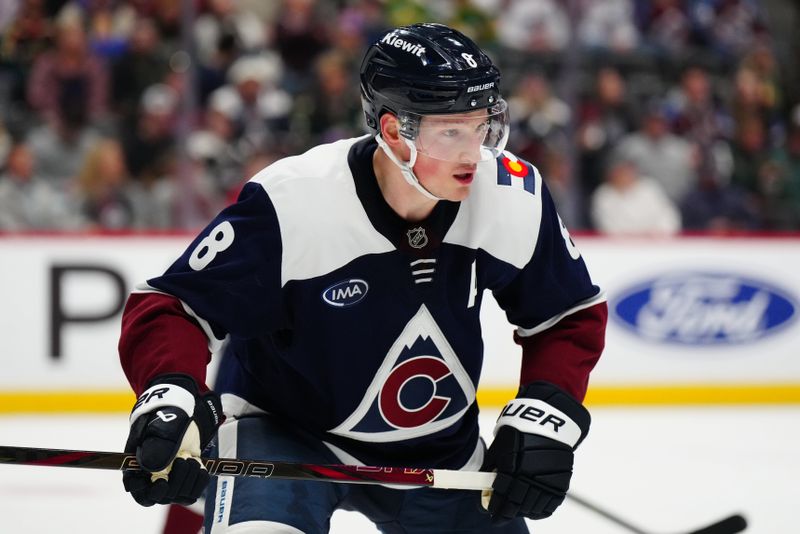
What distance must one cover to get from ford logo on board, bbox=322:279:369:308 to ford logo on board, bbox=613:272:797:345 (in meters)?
3.65

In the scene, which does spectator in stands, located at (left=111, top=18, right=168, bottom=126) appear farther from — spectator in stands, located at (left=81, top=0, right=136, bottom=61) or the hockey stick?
the hockey stick

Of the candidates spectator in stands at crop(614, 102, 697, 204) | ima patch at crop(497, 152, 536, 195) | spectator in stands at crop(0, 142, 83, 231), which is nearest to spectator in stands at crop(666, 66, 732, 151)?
spectator in stands at crop(614, 102, 697, 204)

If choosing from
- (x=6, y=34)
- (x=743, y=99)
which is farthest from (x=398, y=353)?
(x=743, y=99)

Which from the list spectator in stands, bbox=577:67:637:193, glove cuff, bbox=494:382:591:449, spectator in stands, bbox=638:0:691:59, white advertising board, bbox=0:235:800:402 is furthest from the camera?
spectator in stands, bbox=638:0:691:59

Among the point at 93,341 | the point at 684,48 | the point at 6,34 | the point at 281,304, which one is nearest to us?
the point at 281,304

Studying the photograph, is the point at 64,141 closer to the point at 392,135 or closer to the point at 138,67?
the point at 138,67

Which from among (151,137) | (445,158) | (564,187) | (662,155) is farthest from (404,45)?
(662,155)

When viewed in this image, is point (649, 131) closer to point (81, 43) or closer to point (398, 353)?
point (81, 43)

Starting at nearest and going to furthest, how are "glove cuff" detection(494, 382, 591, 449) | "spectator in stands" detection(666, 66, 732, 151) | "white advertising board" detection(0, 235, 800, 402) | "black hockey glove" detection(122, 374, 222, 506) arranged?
1. "black hockey glove" detection(122, 374, 222, 506)
2. "glove cuff" detection(494, 382, 591, 449)
3. "white advertising board" detection(0, 235, 800, 402)
4. "spectator in stands" detection(666, 66, 732, 151)

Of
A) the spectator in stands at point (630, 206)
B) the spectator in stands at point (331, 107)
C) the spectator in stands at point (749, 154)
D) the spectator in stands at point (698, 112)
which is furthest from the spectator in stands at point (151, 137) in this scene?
the spectator in stands at point (749, 154)

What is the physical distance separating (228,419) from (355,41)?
4433 mm

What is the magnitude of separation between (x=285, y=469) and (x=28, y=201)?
3.78 metres

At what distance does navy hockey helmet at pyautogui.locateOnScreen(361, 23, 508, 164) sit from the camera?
2059 millimetres

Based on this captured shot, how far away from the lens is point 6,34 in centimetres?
568
